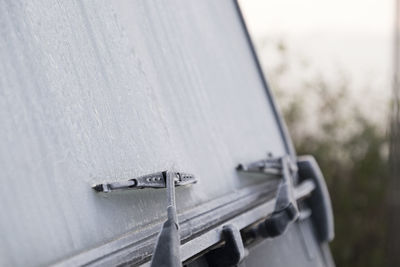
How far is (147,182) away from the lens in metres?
1.54

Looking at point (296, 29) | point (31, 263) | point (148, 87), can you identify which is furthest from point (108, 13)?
point (296, 29)

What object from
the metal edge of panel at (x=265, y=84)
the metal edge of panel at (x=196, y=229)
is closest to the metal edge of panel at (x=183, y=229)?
the metal edge of panel at (x=196, y=229)

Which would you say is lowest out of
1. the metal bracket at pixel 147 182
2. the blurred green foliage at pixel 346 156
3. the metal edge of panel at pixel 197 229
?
the blurred green foliage at pixel 346 156

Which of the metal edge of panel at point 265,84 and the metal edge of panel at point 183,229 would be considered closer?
the metal edge of panel at point 183,229

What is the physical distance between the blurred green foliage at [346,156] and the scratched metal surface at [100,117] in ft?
18.9

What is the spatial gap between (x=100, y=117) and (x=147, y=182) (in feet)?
0.53

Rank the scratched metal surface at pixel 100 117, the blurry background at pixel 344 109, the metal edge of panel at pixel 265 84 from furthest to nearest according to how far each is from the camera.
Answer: the blurry background at pixel 344 109, the metal edge of panel at pixel 265 84, the scratched metal surface at pixel 100 117

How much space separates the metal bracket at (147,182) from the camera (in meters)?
1.41

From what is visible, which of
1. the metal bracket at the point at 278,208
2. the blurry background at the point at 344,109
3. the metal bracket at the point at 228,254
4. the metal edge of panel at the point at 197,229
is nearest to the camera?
the metal edge of panel at the point at 197,229

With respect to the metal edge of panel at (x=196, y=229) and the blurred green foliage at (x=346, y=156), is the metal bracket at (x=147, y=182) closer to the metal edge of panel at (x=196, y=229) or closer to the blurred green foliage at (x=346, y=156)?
the metal edge of panel at (x=196, y=229)

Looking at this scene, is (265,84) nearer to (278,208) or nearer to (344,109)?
(278,208)

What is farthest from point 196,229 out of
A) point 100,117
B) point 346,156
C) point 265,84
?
point 346,156

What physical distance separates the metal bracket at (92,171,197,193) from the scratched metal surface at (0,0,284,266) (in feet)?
0.07

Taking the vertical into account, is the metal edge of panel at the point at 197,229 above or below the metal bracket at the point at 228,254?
above
